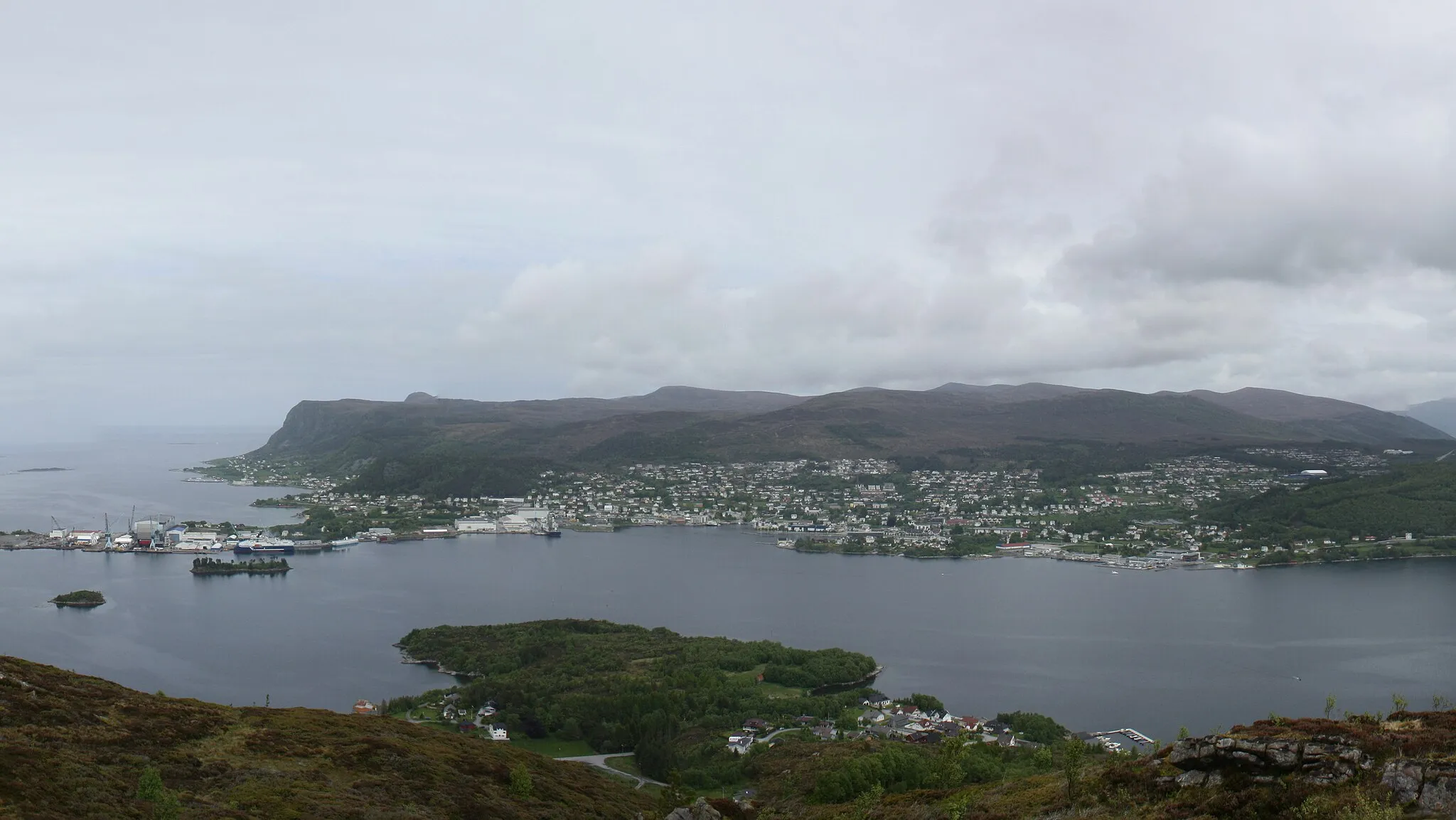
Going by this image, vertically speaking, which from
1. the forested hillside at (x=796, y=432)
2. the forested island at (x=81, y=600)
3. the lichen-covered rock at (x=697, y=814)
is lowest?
the forested island at (x=81, y=600)

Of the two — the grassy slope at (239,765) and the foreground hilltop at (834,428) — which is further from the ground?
the foreground hilltop at (834,428)

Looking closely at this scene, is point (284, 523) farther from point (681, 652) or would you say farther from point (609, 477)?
point (681, 652)

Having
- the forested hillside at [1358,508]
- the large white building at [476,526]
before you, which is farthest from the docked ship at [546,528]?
the forested hillside at [1358,508]

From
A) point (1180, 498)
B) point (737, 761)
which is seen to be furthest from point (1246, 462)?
point (737, 761)

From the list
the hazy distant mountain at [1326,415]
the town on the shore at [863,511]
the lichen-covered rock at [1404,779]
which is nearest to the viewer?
the lichen-covered rock at [1404,779]

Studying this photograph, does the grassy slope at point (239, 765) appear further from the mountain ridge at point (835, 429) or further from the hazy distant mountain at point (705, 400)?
the hazy distant mountain at point (705, 400)

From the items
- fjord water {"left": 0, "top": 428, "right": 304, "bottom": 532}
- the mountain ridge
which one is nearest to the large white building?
fjord water {"left": 0, "top": 428, "right": 304, "bottom": 532}
